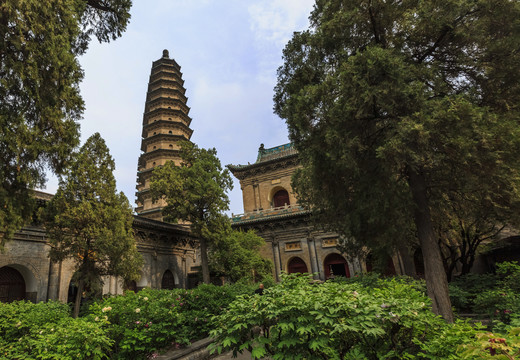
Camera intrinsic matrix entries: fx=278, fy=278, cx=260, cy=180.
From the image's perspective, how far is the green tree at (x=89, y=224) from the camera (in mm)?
9227

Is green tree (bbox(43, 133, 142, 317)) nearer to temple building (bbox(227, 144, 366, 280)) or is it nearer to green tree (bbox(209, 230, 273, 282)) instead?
green tree (bbox(209, 230, 273, 282))

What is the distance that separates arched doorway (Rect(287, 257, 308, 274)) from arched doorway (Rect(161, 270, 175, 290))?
25.9 feet

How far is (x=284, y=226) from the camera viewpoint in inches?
792

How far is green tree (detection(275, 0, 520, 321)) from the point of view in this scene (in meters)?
5.91

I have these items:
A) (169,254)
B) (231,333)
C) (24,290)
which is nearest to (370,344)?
(231,333)

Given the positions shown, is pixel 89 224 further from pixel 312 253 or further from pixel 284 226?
pixel 312 253

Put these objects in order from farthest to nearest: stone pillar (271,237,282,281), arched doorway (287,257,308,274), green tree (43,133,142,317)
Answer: stone pillar (271,237,282,281) < arched doorway (287,257,308,274) < green tree (43,133,142,317)

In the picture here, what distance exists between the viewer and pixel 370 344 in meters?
3.08

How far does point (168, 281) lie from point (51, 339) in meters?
14.2

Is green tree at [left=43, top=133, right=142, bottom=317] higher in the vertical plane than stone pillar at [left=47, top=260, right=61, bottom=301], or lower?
higher

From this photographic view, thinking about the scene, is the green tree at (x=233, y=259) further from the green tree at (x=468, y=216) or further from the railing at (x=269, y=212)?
the green tree at (x=468, y=216)

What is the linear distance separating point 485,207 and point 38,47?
1168 centimetres

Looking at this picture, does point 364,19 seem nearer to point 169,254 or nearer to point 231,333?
point 231,333

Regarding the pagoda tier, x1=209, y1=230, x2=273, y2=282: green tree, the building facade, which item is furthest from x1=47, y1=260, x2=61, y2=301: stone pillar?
the pagoda tier
